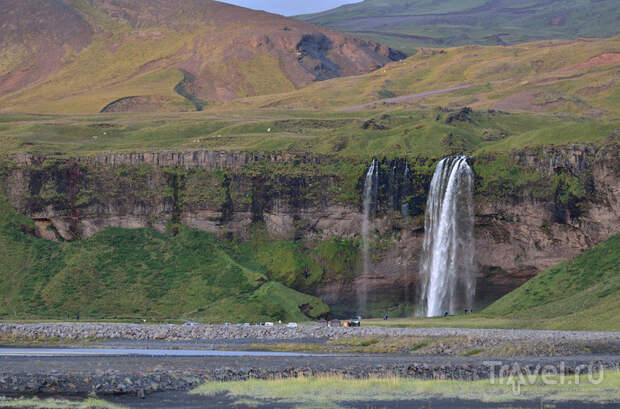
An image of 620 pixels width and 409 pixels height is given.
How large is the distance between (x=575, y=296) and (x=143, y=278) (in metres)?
47.4

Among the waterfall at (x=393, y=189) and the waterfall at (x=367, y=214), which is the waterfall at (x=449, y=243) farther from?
the waterfall at (x=367, y=214)

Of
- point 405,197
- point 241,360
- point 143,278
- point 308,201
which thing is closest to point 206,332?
point 241,360

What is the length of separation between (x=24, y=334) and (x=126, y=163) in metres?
45.0

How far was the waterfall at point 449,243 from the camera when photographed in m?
109

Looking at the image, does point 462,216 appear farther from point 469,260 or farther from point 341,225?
point 341,225

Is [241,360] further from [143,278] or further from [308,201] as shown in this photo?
[308,201]

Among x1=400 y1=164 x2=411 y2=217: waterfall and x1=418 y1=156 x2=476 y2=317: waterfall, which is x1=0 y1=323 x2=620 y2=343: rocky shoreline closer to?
x1=418 y1=156 x2=476 y2=317: waterfall

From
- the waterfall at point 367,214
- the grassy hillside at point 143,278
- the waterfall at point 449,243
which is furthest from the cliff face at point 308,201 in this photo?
the grassy hillside at point 143,278

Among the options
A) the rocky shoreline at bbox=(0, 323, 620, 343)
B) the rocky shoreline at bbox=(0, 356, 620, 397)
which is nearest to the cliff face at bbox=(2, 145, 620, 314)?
the rocky shoreline at bbox=(0, 323, 620, 343)

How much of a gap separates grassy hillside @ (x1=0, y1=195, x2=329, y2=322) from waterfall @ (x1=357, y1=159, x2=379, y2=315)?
7.08m

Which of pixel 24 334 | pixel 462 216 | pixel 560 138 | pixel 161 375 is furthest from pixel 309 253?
pixel 161 375

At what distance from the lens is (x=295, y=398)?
41375mm

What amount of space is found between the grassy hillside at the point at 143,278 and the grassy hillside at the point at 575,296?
73.0 ft

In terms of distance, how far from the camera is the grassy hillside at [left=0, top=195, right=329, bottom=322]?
Answer: 99500 mm
